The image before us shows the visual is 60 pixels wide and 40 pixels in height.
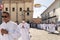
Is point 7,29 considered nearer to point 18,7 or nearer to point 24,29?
point 24,29

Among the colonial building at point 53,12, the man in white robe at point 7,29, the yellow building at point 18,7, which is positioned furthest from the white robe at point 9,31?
the yellow building at point 18,7

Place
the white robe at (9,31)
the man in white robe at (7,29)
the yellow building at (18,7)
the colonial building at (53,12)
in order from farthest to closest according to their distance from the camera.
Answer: the yellow building at (18,7)
the colonial building at (53,12)
the white robe at (9,31)
the man in white robe at (7,29)

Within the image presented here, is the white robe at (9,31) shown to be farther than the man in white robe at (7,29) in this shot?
A: Yes

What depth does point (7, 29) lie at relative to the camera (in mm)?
6809

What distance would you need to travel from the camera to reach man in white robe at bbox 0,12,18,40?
664 cm

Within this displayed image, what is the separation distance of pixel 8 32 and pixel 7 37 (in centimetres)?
14

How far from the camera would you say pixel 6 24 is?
267 inches

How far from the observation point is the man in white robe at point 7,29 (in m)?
6.64

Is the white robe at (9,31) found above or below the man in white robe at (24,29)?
above

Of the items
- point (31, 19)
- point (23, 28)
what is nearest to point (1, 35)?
point (23, 28)

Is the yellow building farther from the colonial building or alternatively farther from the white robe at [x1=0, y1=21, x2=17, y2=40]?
the white robe at [x1=0, y1=21, x2=17, y2=40]

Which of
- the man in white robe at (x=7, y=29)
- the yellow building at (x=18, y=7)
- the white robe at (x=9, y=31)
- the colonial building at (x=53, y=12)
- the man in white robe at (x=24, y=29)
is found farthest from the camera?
the yellow building at (x=18, y=7)

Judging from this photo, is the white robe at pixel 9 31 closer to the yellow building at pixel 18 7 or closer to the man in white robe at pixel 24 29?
the man in white robe at pixel 24 29

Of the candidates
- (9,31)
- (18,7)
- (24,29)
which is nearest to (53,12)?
(18,7)
